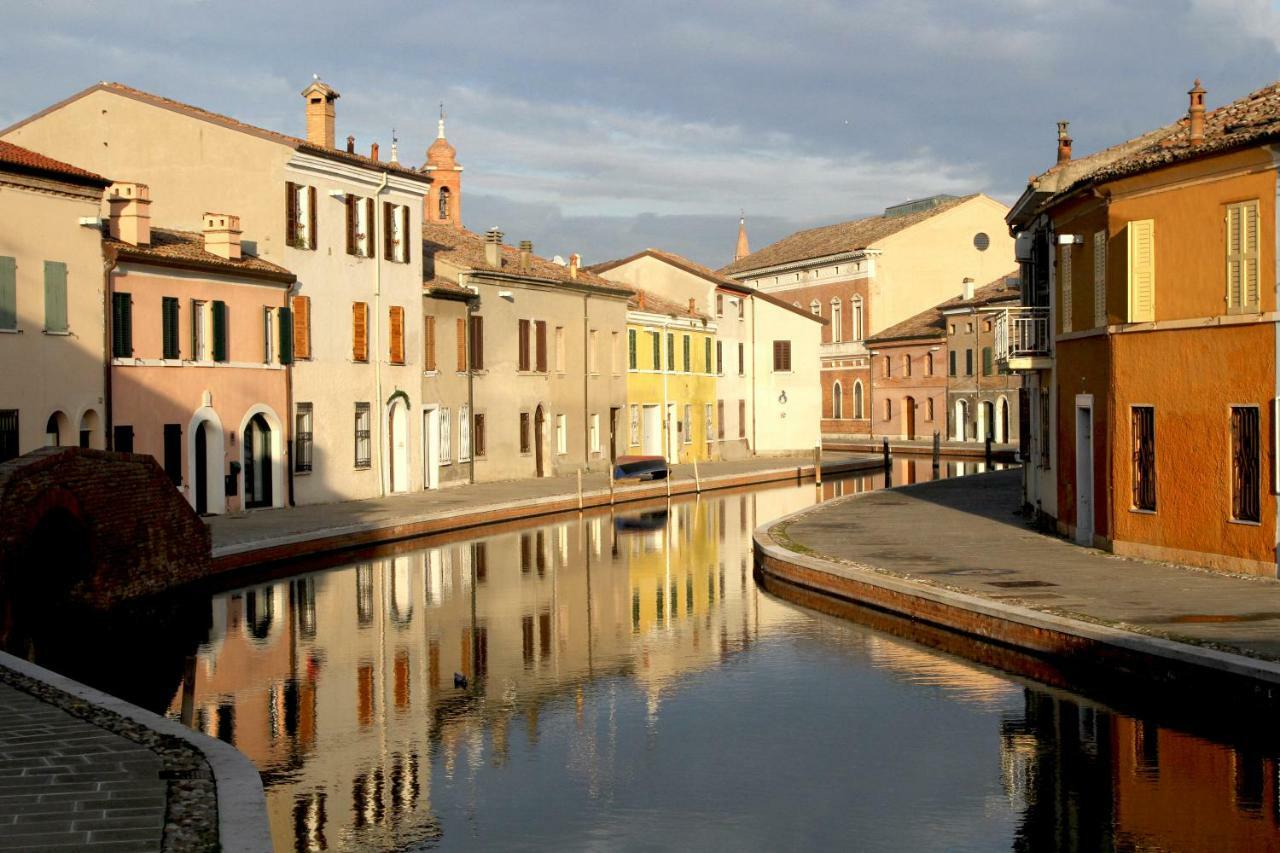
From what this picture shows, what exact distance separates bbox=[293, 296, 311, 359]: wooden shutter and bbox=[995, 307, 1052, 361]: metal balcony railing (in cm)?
1735

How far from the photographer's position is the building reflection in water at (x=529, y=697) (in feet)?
40.8

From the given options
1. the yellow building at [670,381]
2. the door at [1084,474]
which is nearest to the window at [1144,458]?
the door at [1084,474]

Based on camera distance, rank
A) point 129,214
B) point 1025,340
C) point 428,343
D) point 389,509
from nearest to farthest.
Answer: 1. point 1025,340
2. point 129,214
3. point 389,509
4. point 428,343

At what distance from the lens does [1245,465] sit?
21.5m

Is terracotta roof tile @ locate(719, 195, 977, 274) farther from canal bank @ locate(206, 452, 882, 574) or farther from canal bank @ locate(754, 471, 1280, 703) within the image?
canal bank @ locate(754, 471, 1280, 703)

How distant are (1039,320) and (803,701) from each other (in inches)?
648

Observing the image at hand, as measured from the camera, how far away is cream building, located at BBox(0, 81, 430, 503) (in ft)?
124

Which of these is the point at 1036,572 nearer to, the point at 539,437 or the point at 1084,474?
the point at 1084,474

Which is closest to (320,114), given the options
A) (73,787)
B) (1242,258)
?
(1242,258)

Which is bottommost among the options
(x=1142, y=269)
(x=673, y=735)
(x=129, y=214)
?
(x=673, y=735)

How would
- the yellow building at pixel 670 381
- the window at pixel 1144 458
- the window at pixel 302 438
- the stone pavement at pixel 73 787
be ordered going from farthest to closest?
the yellow building at pixel 670 381, the window at pixel 302 438, the window at pixel 1144 458, the stone pavement at pixel 73 787

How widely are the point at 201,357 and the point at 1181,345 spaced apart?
70.9ft

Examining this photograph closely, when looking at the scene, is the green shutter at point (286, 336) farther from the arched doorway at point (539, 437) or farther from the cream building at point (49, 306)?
the arched doorway at point (539, 437)

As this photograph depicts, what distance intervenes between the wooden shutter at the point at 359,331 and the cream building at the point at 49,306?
10.5m
